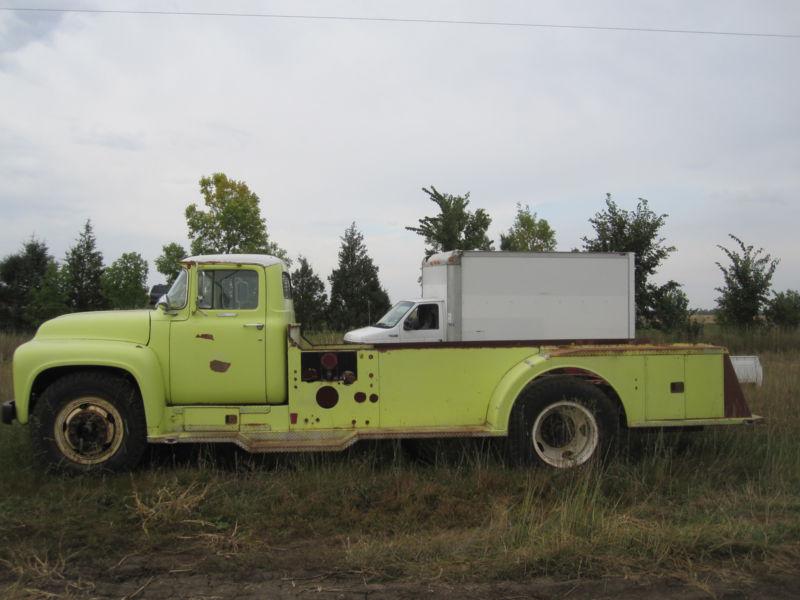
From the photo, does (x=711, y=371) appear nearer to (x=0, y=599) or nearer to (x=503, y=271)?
(x=0, y=599)

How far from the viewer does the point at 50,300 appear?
3075cm

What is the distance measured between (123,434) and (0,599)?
7.62ft

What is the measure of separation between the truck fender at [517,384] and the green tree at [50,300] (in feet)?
95.6

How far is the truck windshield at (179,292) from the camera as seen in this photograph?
6.23 metres

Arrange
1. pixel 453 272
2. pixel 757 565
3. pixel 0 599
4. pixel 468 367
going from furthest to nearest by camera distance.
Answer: pixel 453 272, pixel 468 367, pixel 757 565, pixel 0 599

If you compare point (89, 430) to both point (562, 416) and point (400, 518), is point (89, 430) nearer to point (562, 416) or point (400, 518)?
point (400, 518)

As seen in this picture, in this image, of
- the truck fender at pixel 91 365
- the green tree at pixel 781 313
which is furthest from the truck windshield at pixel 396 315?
the green tree at pixel 781 313

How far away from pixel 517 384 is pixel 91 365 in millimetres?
4011

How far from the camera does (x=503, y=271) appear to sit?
1340 centimetres

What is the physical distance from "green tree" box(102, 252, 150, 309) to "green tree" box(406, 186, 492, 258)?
996cm

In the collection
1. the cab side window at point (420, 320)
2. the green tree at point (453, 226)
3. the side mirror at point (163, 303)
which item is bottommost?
the cab side window at point (420, 320)

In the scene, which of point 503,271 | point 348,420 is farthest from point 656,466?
point 503,271

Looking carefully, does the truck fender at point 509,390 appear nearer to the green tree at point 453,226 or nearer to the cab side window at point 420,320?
the cab side window at point 420,320

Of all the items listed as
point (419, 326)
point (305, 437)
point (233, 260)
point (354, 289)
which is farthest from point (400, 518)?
point (354, 289)
